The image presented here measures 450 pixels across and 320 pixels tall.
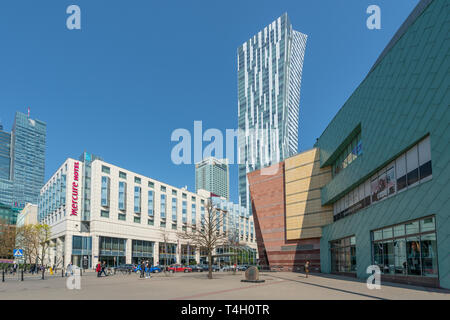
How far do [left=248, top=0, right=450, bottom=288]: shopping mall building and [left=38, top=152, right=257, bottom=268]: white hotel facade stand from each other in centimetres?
2955

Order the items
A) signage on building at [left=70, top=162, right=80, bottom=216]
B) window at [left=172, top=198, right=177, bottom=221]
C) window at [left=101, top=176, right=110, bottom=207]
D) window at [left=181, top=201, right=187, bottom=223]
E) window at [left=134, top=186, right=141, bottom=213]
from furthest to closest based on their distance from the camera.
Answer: window at [left=181, top=201, right=187, bottom=223], window at [left=172, top=198, right=177, bottom=221], window at [left=134, top=186, right=141, bottom=213], window at [left=101, top=176, right=110, bottom=207], signage on building at [left=70, top=162, right=80, bottom=216]

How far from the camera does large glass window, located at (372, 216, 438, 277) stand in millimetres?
17672

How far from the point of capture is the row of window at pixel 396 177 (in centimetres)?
1847

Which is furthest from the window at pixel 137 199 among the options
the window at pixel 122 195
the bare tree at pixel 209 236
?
the bare tree at pixel 209 236

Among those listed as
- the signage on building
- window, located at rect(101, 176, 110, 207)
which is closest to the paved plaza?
the signage on building

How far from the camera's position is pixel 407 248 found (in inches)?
794

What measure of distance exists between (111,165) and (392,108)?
6256cm

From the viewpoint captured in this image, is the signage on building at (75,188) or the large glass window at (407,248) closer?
the large glass window at (407,248)

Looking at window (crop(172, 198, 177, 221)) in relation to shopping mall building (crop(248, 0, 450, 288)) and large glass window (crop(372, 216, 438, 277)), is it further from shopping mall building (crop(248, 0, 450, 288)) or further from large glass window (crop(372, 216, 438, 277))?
large glass window (crop(372, 216, 438, 277))

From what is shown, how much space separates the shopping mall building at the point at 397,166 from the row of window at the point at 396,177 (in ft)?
0.19

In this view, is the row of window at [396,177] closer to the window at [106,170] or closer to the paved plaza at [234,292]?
the paved plaza at [234,292]

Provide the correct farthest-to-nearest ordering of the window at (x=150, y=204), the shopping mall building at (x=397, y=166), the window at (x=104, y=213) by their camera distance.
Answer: the window at (x=150, y=204) < the window at (x=104, y=213) < the shopping mall building at (x=397, y=166)

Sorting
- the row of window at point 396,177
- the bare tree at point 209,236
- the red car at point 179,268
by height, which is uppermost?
the row of window at point 396,177
